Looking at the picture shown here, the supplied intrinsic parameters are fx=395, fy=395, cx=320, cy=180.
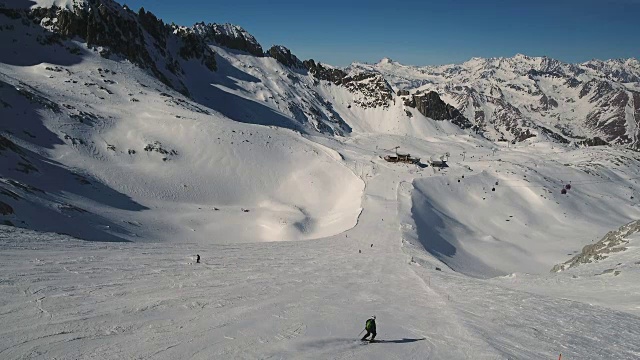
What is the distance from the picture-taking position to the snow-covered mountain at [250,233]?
41.3ft

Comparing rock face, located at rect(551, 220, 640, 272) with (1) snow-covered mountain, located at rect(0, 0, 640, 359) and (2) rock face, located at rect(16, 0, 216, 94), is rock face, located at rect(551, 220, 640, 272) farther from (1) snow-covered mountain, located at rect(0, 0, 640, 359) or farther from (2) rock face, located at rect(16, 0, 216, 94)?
(2) rock face, located at rect(16, 0, 216, 94)

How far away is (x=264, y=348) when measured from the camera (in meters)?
11.0

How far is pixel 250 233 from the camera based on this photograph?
164ft

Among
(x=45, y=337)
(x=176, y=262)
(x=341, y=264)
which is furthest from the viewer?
(x=341, y=264)

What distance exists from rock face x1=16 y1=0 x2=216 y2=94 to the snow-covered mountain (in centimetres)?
70

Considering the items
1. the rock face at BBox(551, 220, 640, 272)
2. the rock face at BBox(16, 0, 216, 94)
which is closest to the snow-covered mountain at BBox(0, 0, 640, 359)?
the rock face at BBox(551, 220, 640, 272)

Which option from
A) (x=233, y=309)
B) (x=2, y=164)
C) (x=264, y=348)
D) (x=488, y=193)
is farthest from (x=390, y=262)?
(x=488, y=193)

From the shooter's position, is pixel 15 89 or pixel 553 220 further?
pixel 553 220

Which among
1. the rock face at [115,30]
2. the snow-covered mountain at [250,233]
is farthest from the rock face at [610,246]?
the rock face at [115,30]

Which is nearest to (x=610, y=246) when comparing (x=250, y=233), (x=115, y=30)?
(x=250, y=233)

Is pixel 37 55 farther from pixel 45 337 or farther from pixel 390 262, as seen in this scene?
pixel 45 337

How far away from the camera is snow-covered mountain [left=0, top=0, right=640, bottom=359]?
1259 centimetres

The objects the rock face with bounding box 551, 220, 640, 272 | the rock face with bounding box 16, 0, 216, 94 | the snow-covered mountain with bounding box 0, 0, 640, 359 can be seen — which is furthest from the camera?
the rock face with bounding box 16, 0, 216, 94

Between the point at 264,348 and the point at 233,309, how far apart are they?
12.6 ft
